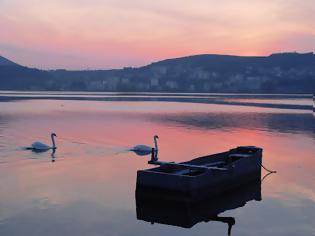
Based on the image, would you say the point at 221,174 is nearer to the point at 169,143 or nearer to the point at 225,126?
the point at 169,143

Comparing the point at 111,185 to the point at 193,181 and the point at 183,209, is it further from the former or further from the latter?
the point at 193,181

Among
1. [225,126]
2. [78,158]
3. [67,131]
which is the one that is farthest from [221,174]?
[225,126]

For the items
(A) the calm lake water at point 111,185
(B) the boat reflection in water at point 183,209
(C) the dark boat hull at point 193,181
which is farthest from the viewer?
(C) the dark boat hull at point 193,181

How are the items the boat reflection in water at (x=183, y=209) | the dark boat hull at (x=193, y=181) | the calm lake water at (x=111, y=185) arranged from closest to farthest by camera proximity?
the calm lake water at (x=111, y=185)
the boat reflection in water at (x=183, y=209)
the dark boat hull at (x=193, y=181)

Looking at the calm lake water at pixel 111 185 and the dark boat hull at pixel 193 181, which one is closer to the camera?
the calm lake water at pixel 111 185

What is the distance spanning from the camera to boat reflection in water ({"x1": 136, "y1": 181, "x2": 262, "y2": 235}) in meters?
18.6

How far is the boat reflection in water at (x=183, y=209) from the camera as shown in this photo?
18609mm

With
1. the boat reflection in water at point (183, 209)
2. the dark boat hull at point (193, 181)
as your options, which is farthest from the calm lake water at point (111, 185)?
the dark boat hull at point (193, 181)

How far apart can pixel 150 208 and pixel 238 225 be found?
4.23 metres

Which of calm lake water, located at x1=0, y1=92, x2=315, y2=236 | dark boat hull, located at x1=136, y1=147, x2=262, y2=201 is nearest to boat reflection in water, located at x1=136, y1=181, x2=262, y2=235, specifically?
dark boat hull, located at x1=136, y1=147, x2=262, y2=201

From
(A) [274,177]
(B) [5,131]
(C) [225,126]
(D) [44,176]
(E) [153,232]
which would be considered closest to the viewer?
(E) [153,232]

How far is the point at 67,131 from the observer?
49219 mm

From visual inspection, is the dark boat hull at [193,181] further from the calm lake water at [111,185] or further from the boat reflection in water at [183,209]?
the calm lake water at [111,185]

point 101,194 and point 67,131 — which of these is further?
point 67,131
